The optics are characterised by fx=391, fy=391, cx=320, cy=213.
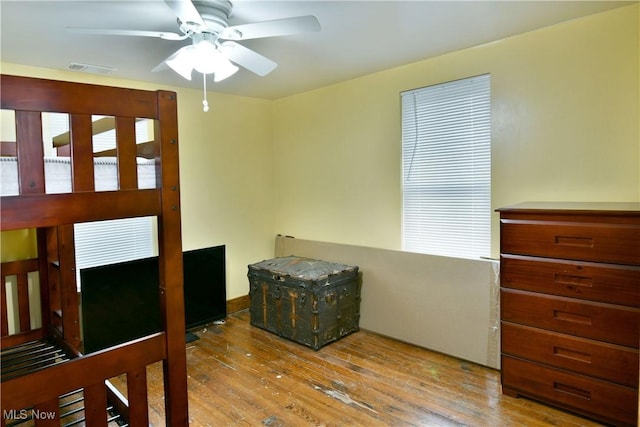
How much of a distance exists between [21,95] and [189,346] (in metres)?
2.56

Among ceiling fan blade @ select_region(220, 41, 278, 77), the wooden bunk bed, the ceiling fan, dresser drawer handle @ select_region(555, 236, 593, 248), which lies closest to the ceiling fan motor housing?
the ceiling fan

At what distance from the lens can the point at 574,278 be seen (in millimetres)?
2109

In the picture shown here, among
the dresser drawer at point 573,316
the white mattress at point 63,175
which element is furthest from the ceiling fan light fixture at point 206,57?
the dresser drawer at point 573,316

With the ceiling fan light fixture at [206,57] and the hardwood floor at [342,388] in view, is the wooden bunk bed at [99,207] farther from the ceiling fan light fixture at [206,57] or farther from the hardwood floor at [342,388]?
the hardwood floor at [342,388]

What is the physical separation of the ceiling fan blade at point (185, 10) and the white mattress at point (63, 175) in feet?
2.10

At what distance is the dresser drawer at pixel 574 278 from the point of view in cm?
196

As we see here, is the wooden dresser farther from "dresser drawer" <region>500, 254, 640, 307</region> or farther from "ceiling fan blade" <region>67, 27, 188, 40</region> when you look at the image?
"ceiling fan blade" <region>67, 27, 188, 40</region>

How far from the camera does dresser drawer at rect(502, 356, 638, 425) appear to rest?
6.53 ft

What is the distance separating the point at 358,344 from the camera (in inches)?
128

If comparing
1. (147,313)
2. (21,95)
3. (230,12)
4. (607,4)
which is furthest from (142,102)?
(607,4)

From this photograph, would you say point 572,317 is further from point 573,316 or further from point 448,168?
point 448,168

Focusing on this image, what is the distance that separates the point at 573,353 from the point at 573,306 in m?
0.26

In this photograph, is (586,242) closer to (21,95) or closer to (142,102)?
(142,102)

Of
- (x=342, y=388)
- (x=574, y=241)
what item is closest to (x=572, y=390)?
(x=574, y=241)
